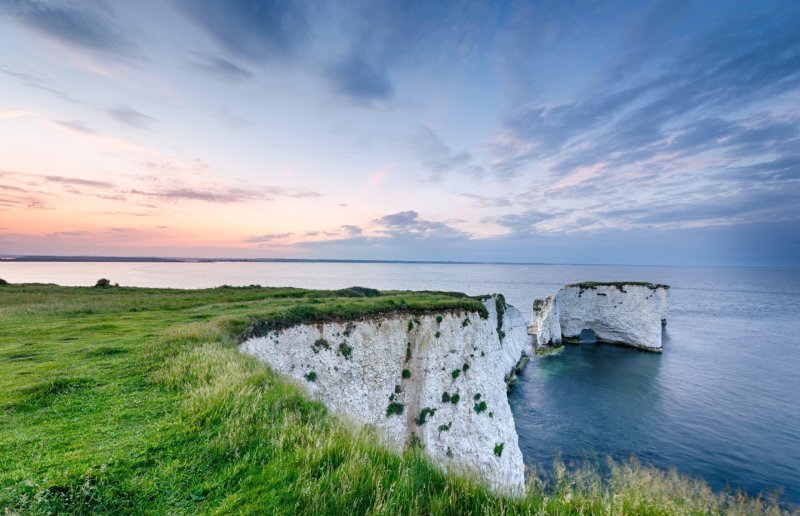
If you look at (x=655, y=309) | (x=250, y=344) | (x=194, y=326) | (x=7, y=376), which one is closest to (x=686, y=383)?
(x=655, y=309)

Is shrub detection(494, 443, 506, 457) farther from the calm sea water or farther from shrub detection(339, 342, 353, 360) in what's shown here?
shrub detection(339, 342, 353, 360)

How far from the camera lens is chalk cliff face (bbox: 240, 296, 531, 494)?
19.3 m

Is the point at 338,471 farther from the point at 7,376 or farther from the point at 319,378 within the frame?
the point at 319,378

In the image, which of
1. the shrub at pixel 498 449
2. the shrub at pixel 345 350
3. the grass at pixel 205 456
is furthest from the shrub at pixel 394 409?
the grass at pixel 205 456

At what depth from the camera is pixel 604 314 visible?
200 ft

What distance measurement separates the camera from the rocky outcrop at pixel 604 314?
55719 millimetres

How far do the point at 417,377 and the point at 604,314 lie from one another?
174ft

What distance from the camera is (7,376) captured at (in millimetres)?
9586

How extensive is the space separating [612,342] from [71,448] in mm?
72874

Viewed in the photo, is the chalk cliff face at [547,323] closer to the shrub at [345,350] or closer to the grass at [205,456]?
the shrub at [345,350]

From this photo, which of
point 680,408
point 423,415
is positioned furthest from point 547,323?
point 423,415

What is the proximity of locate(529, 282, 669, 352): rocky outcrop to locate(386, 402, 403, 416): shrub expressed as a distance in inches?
1739

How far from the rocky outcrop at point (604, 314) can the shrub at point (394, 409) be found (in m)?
44.2

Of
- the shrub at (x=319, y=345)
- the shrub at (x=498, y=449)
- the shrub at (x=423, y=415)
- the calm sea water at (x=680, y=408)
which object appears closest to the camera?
the shrub at (x=319, y=345)
